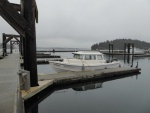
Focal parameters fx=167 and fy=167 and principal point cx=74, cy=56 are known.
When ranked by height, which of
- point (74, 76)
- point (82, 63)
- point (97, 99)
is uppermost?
point (82, 63)

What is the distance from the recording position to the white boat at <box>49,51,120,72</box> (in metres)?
16.9

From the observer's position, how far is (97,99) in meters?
11.8

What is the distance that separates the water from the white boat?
221cm

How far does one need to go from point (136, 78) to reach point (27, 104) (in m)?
13.8

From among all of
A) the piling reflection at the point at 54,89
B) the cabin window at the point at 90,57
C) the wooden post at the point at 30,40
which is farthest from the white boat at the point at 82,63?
the wooden post at the point at 30,40

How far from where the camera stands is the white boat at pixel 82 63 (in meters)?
16.9

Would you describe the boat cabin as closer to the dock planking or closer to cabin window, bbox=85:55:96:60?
cabin window, bbox=85:55:96:60

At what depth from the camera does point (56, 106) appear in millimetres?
10234

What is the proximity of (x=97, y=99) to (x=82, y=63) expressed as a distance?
19.9ft

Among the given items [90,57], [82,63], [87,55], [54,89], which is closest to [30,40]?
[54,89]

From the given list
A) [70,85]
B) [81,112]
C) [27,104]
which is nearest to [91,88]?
[70,85]

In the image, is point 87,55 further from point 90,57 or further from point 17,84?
point 17,84

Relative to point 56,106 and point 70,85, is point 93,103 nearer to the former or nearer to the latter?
point 56,106

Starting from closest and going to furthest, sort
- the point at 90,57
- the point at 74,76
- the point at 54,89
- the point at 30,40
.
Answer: the point at 30,40 → the point at 54,89 → the point at 74,76 → the point at 90,57
